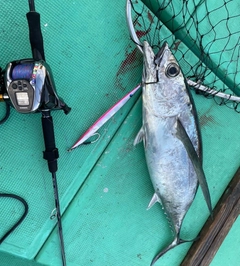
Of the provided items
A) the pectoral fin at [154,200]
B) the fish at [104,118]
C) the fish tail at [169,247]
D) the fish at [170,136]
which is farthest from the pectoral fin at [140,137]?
the fish tail at [169,247]

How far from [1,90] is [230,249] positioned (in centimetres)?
150

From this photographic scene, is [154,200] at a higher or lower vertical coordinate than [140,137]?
lower

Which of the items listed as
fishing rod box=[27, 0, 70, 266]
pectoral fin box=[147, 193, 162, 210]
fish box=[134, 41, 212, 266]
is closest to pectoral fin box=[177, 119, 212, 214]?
fish box=[134, 41, 212, 266]

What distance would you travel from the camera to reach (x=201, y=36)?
1.62m

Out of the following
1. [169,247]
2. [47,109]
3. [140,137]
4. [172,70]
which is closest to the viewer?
[47,109]

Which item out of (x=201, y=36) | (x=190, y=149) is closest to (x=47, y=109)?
(x=190, y=149)

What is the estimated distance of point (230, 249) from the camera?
1.83 meters

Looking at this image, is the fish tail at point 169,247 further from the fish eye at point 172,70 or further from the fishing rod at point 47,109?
the fish eye at point 172,70

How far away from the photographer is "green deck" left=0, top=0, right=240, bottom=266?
144 centimetres

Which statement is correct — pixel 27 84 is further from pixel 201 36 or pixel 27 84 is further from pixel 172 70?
pixel 201 36

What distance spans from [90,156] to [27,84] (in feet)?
1.76

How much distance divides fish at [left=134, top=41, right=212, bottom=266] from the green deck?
0.33ft

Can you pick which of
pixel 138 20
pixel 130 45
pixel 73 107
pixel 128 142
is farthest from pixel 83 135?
pixel 138 20

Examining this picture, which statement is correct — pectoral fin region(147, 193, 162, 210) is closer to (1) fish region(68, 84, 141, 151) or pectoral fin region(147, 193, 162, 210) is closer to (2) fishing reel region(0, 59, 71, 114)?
(1) fish region(68, 84, 141, 151)
